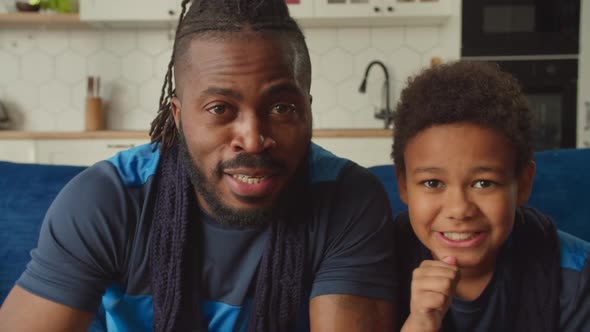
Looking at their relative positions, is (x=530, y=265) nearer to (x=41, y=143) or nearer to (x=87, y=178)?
(x=87, y=178)

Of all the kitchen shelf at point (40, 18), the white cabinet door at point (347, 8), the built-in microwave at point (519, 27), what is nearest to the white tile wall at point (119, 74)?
the kitchen shelf at point (40, 18)

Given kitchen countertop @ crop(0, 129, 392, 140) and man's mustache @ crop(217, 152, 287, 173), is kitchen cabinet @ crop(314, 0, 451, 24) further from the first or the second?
man's mustache @ crop(217, 152, 287, 173)

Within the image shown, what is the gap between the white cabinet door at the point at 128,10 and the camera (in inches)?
133

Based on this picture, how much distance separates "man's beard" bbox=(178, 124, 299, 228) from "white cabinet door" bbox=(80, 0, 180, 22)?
8.41 ft

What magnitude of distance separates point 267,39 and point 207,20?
0.12 meters

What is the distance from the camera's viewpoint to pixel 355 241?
1.04 metres

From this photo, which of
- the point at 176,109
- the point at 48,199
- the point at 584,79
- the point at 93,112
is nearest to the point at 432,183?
the point at 176,109

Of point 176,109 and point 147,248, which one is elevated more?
point 176,109

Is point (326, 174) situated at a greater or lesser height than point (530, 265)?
greater

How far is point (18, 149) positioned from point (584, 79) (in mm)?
3165

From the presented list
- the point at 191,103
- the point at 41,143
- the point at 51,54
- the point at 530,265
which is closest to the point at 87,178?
the point at 191,103

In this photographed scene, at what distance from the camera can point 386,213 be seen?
1.08 meters

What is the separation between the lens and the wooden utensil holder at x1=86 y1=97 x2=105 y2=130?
11.9ft

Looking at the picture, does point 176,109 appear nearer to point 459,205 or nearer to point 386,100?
point 459,205
